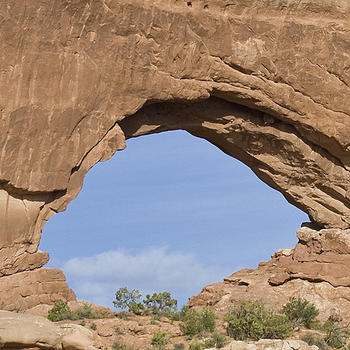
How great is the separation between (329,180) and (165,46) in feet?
26.2

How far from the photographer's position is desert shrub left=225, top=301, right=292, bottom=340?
76.6 ft

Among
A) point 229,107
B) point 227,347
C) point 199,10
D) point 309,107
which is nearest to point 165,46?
point 199,10

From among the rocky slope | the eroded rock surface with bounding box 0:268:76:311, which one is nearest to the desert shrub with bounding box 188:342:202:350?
the rocky slope

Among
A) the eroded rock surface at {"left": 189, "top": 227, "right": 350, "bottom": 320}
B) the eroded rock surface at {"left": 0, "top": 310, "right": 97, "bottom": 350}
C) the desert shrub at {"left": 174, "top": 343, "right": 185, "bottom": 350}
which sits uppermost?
the eroded rock surface at {"left": 189, "top": 227, "right": 350, "bottom": 320}

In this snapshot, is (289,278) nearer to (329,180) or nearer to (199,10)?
(329,180)

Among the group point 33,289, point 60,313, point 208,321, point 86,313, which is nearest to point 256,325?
point 208,321

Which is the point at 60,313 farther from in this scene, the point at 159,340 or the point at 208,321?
the point at 208,321

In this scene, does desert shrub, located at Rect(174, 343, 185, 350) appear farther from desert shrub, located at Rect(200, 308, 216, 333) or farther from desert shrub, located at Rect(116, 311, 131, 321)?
desert shrub, located at Rect(116, 311, 131, 321)

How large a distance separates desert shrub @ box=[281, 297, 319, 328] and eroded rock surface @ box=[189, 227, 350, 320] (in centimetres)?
160

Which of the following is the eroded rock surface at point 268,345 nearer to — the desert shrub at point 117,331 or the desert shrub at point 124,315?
the desert shrub at point 117,331

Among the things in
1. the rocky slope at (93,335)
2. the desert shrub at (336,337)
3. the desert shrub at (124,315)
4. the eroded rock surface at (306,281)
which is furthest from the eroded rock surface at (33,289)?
the desert shrub at (336,337)

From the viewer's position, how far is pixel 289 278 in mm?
29938

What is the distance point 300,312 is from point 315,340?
2.78 metres

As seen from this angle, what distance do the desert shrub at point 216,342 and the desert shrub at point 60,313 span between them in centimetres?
392
